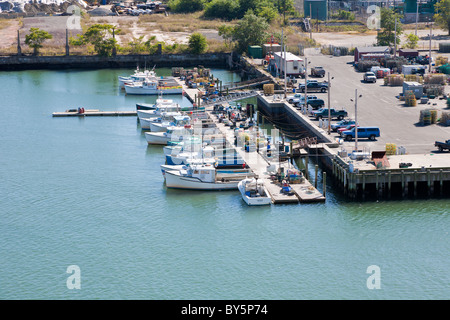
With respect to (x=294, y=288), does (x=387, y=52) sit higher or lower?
higher

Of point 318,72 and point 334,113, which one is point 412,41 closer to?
point 318,72

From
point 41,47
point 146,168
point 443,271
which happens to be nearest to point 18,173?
point 146,168

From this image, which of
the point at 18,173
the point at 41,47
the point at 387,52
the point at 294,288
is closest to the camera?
the point at 294,288

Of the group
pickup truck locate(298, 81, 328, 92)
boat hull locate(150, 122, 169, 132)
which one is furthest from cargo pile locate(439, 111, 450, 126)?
boat hull locate(150, 122, 169, 132)

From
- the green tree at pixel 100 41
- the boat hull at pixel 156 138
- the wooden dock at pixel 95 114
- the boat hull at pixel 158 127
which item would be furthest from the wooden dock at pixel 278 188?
the green tree at pixel 100 41

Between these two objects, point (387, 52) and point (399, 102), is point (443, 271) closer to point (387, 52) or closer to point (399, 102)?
point (399, 102)

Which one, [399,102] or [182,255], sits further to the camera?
[399,102]
